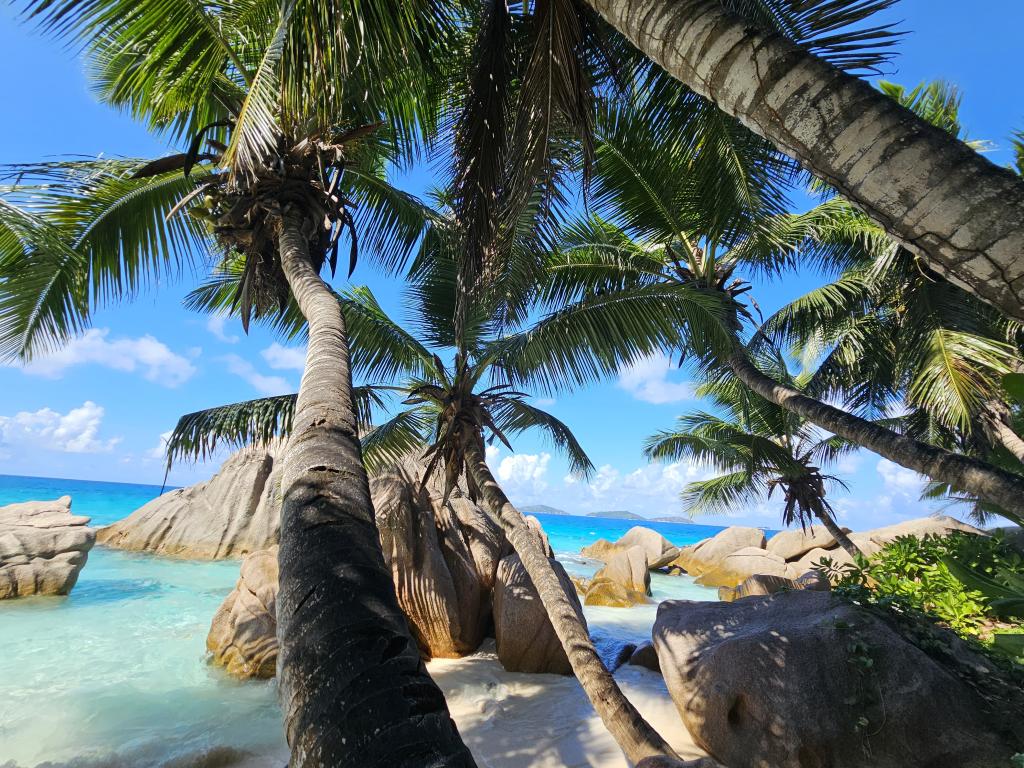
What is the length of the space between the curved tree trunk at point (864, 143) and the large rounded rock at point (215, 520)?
19820 mm

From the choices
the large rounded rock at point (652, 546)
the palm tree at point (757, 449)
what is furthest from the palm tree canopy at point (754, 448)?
the large rounded rock at point (652, 546)

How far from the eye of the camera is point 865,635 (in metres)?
4.62

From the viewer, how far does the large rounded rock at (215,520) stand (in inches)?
765

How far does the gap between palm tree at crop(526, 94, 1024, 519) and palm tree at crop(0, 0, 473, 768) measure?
2.56 meters

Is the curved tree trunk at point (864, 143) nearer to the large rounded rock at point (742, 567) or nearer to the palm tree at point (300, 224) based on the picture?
the palm tree at point (300, 224)

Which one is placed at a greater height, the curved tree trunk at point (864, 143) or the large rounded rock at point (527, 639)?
the curved tree trunk at point (864, 143)

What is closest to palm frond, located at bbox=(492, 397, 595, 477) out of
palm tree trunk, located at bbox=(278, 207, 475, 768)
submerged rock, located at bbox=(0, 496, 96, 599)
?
palm tree trunk, located at bbox=(278, 207, 475, 768)

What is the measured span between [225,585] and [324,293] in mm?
14686

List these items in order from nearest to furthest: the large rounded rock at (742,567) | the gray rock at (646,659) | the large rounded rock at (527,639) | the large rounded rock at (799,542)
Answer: the large rounded rock at (527,639) < the gray rock at (646,659) < the large rounded rock at (742,567) < the large rounded rock at (799,542)

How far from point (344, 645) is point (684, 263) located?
28.6 feet

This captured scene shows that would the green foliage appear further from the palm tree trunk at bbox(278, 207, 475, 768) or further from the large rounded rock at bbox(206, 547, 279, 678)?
the large rounded rock at bbox(206, 547, 279, 678)

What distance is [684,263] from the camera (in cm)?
880

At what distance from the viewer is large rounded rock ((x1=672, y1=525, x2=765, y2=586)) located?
68.9 feet

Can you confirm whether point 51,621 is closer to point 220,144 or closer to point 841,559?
point 220,144
